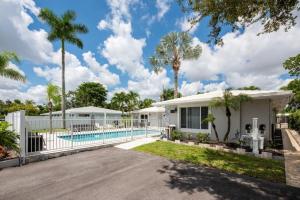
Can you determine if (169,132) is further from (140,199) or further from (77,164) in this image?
(140,199)

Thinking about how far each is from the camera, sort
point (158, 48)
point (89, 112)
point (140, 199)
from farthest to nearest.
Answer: point (89, 112) → point (158, 48) → point (140, 199)

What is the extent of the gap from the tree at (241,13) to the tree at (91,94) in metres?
45.7

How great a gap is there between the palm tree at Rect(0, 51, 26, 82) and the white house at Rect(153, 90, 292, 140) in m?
12.2

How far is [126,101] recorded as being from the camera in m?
41.6

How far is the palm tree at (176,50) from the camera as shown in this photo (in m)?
23.8

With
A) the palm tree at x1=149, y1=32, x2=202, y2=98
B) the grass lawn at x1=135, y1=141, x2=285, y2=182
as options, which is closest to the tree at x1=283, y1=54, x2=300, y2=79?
the palm tree at x1=149, y1=32, x2=202, y2=98

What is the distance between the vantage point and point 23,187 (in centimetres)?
501

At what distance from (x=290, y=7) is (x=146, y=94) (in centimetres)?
4384

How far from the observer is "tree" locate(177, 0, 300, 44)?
6051 mm

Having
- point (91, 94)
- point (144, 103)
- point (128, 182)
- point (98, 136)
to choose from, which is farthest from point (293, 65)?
point (91, 94)

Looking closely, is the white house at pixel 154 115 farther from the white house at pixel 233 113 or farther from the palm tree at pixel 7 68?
the palm tree at pixel 7 68

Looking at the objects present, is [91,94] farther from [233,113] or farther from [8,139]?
[233,113]

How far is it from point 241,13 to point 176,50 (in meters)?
18.1

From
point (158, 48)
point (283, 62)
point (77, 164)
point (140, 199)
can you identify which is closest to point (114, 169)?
point (77, 164)
